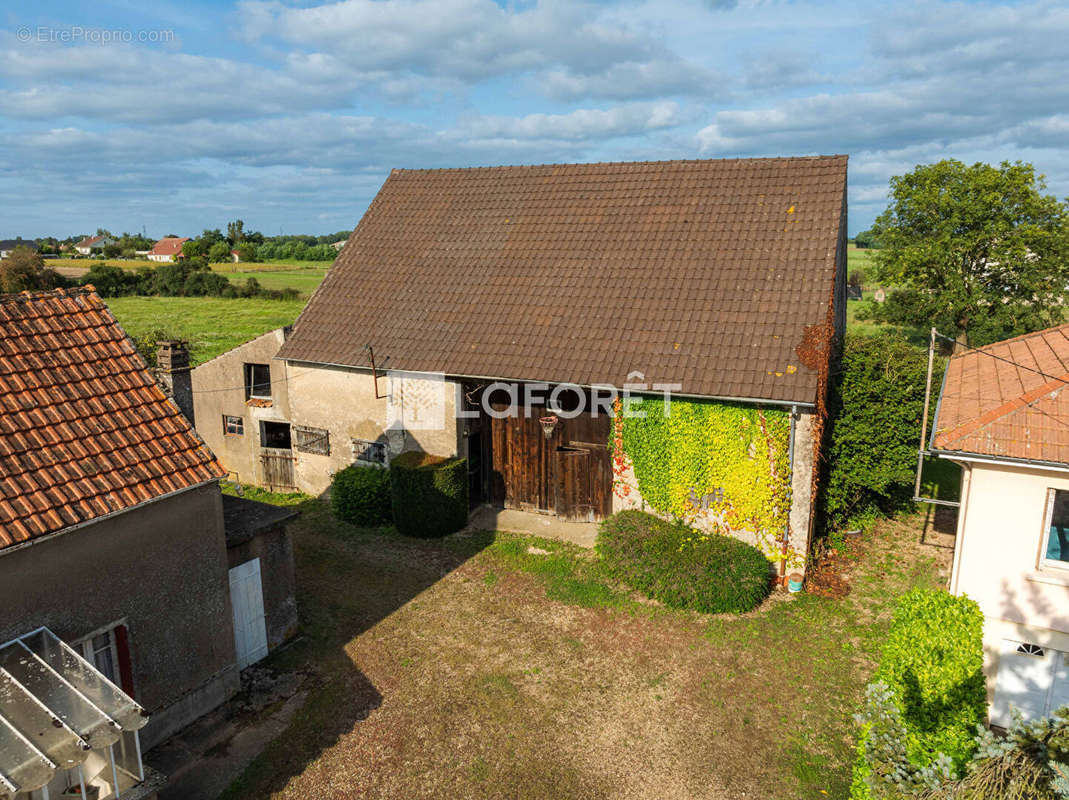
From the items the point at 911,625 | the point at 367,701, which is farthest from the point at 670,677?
the point at 367,701

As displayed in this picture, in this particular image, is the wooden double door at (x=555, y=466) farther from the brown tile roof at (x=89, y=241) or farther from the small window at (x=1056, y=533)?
the brown tile roof at (x=89, y=241)

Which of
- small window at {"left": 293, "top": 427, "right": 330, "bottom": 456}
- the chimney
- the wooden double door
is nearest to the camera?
the chimney

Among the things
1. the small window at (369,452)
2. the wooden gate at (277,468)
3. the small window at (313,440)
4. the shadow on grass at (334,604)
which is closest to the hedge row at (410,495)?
the shadow on grass at (334,604)

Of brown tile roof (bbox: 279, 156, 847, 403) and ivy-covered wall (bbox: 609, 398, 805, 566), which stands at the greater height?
brown tile roof (bbox: 279, 156, 847, 403)

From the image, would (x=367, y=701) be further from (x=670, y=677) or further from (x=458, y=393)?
(x=458, y=393)

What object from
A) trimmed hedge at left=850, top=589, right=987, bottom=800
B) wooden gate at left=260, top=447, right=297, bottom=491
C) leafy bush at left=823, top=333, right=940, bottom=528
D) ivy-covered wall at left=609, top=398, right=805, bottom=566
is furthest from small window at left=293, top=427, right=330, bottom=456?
trimmed hedge at left=850, top=589, right=987, bottom=800

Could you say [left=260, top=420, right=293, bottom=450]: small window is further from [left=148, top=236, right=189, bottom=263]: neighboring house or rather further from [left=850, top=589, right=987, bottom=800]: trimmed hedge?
[left=148, top=236, right=189, bottom=263]: neighboring house

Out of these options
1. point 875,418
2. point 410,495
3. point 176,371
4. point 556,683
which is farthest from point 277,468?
point 875,418
